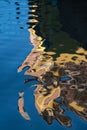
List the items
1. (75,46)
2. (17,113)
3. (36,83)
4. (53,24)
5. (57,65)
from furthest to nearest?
(53,24) < (75,46) < (57,65) < (36,83) < (17,113)

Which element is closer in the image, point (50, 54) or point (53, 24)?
point (50, 54)

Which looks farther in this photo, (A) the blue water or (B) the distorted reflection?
(B) the distorted reflection

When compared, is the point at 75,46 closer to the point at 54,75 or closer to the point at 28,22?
the point at 54,75

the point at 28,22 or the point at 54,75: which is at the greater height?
the point at 54,75

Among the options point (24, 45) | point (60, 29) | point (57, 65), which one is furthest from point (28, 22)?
point (57, 65)

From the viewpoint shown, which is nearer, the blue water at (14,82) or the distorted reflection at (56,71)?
the blue water at (14,82)
